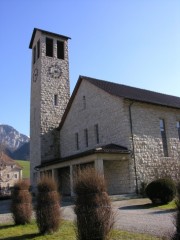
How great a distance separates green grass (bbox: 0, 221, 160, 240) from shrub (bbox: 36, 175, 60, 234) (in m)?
0.31

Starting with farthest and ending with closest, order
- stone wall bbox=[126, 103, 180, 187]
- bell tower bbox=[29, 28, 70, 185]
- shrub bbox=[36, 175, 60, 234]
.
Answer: bell tower bbox=[29, 28, 70, 185] → stone wall bbox=[126, 103, 180, 187] → shrub bbox=[36, 175, 60, 234]

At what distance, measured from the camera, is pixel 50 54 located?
1383 inches

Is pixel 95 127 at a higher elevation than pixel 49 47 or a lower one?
lower

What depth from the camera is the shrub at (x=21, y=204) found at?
1240 cm

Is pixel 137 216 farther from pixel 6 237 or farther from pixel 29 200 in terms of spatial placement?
pixel 6 237

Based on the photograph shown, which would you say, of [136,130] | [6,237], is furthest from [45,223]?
[136,130]

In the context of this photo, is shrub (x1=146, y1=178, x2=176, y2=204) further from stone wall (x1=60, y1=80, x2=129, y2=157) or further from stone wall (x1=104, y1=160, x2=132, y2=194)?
stone wall (x1=60, y1=80, x2=129, y2=157)

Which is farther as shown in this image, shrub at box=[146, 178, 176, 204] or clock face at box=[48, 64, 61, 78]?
clock face at box=[48, 64, 61, 78]

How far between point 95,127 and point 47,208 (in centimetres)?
1712

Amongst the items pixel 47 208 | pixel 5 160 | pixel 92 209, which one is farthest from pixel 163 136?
pixel 5 160

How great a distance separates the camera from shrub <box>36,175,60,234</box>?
10125mm

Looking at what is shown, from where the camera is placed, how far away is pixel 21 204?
12539 millimetres

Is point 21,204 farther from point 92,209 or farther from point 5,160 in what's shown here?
point 5,160

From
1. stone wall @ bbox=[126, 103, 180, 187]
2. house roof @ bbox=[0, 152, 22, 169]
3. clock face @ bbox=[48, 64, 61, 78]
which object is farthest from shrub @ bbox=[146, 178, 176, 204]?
house roof @ bbox=[0, 152, 22, 169]
